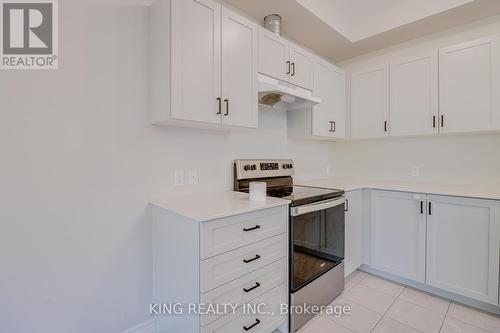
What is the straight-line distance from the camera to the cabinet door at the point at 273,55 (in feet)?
6.48

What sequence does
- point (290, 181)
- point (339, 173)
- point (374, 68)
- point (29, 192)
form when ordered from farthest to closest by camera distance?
point (339, 173)
point (374, 68)
point (290, 181)
point (29, 192)

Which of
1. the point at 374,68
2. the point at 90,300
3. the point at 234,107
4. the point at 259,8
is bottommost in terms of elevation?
the point at 90,300

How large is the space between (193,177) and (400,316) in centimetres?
194

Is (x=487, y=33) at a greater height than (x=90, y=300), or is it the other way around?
(x=487, y=33)

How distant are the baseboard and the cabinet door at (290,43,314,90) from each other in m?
2.27

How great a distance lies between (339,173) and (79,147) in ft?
10.2

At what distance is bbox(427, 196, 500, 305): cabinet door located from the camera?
6.05 feet

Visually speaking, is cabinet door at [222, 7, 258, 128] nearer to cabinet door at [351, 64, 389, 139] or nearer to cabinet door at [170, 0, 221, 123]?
cabinet door at [170, 0, 221, 123]

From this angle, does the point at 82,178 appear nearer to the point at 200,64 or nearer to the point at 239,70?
the point at 200,64

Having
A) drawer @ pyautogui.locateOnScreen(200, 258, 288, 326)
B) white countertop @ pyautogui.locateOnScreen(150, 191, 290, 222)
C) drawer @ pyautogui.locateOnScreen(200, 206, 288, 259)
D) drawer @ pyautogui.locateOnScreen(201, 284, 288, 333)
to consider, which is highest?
white countertop @ pyautogui.locateOnScreen(150, 191, 290, 222)

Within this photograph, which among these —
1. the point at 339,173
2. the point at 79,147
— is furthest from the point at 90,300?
the point at 339,173

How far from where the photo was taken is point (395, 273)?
233 cm

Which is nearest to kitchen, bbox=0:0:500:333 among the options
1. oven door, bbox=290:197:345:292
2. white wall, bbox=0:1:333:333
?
white wall, bbox=0:1:333:333

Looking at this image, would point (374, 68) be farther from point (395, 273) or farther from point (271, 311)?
point (271, 311)
